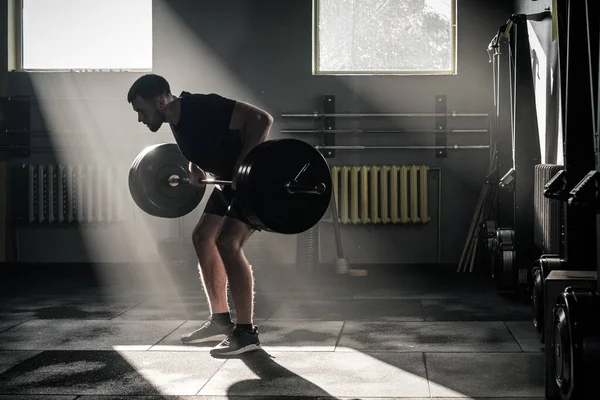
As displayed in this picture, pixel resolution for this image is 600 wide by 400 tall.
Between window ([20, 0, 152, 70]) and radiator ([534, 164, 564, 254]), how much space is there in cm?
383

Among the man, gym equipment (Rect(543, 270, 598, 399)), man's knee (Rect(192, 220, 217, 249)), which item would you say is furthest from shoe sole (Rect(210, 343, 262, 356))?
gym equipment (Rect(543, 270, 598, 399))

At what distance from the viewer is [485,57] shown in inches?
261

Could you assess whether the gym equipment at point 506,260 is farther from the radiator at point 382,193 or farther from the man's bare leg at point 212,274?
the man's bare leg at point 212,274

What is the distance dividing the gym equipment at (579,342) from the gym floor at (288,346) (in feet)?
1.63

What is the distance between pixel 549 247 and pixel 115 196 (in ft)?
12.9

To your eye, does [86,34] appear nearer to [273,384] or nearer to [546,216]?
[546,216]

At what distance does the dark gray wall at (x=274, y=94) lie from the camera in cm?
669

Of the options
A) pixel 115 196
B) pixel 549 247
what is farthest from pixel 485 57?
pixel 115 196

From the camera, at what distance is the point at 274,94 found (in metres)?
6.83

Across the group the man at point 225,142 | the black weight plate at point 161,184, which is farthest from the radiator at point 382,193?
the man at point 225,142

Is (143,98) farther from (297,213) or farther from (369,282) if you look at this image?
(369,282)

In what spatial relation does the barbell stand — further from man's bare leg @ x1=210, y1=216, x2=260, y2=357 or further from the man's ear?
the man's ear

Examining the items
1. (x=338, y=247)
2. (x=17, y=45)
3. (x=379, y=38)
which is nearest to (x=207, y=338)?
(x=338, y=247)

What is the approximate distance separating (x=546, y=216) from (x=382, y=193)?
2.33 meters
